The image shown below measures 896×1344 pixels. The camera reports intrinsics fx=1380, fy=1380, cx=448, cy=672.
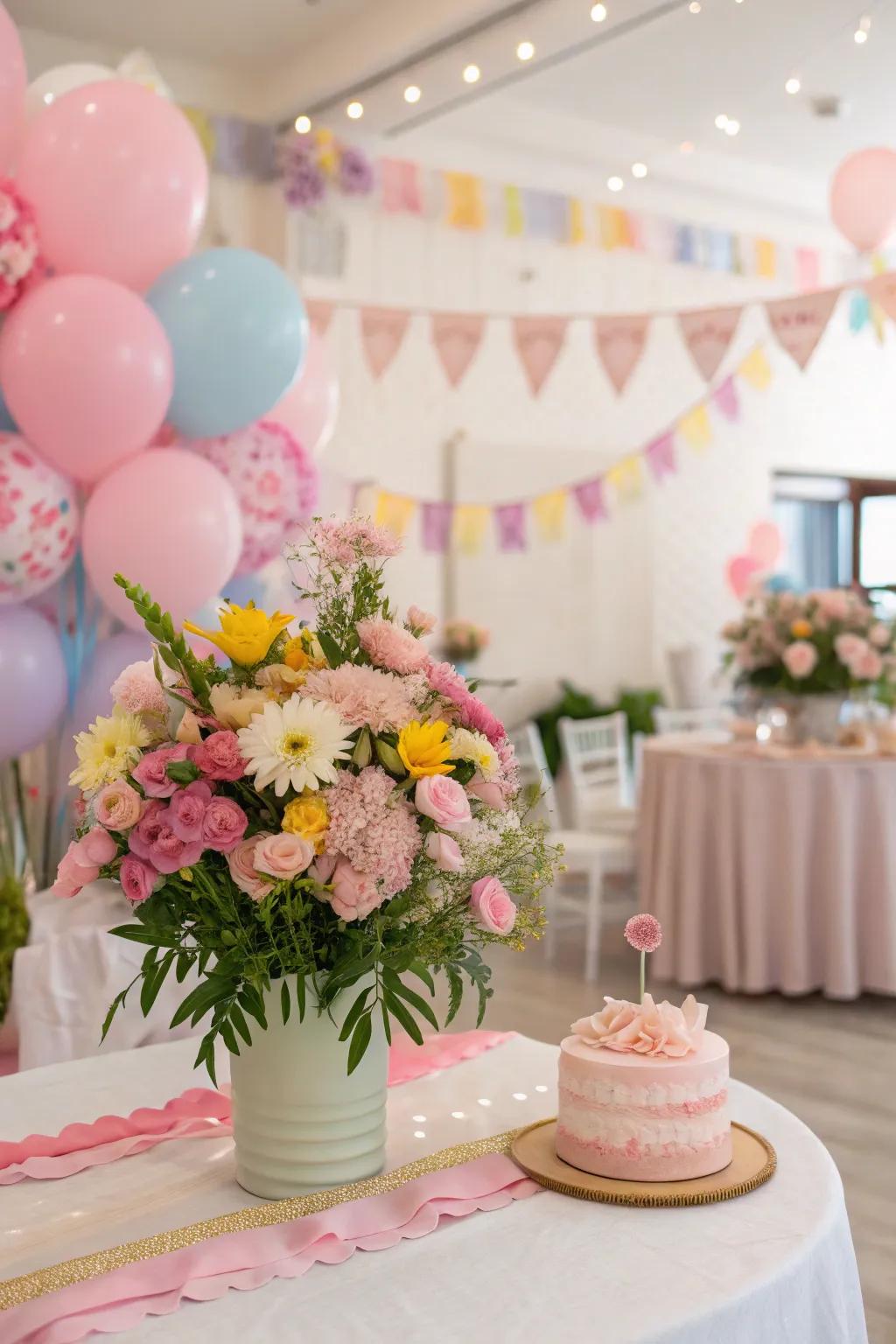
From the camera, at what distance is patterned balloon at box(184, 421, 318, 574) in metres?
3.64

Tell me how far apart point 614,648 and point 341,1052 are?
7.45 m

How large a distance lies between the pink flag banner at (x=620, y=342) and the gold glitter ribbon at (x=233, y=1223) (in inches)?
182

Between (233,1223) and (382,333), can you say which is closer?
(233,1223)

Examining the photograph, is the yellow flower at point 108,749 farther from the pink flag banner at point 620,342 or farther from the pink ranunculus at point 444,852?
the pink flag banner at point 620,342

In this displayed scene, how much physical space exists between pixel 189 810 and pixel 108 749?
156 mm

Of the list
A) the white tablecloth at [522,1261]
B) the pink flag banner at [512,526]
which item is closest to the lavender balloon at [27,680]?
the white tablecloth at [522,1261]

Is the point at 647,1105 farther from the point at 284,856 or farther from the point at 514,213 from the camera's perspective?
the point at 514,213

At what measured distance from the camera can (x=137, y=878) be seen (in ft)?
4.20

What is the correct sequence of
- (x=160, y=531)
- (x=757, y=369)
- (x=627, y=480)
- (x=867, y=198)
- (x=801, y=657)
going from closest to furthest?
(x=160, y=531)
(x=801, y=657)
(x=867, y=198)
(x=757, y=369)
(x=627, y=480)

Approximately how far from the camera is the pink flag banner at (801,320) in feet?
17.5

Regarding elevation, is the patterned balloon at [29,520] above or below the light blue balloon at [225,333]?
below

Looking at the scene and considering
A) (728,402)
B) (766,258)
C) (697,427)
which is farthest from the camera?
(766,258)

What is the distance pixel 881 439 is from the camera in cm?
1041

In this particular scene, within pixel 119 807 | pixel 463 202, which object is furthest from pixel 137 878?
pixel 463 202
